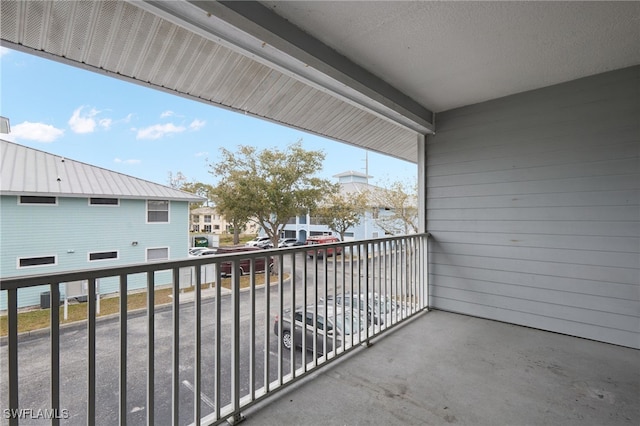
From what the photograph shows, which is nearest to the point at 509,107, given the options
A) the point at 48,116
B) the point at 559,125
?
the point at 559,125

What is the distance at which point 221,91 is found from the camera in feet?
7.53

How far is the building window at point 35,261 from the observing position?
1.13m

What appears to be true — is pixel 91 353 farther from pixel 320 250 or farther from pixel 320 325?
pixel 320 325

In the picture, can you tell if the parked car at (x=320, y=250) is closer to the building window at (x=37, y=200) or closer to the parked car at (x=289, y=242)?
the parked car at (x=289, y=242)

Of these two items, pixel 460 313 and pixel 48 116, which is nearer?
pixel 48 116

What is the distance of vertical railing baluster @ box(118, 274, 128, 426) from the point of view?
4.12ft

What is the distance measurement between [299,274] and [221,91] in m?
1.52

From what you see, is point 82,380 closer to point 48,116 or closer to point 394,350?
point 48,116

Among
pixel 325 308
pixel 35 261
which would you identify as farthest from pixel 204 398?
pixel 35 261

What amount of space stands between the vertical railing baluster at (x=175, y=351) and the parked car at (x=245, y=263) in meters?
0.26

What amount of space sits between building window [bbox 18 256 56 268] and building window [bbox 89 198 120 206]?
29cm

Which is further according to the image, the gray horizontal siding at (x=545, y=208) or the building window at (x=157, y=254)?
the gray horizontal siding at (x=545, y=208)

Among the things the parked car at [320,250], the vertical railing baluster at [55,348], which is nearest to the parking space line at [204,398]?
the vertical railing baluster at [55,348]

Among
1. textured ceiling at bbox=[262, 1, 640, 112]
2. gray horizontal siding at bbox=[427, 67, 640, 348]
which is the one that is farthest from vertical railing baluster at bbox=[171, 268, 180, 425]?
gray horizontal siding at bbox=[427, 67, 640, 348]
